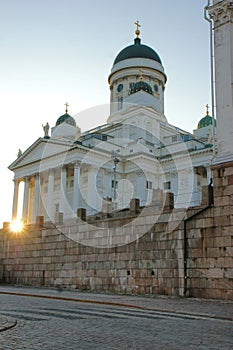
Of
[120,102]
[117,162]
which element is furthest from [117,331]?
[120,102]

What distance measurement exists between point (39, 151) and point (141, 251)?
3844 centimetres

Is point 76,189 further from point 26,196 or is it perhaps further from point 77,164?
point 26,196

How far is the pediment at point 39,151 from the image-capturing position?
177ft

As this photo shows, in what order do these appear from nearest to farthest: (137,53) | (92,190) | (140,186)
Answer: (92,190), (140,186), (137,53)

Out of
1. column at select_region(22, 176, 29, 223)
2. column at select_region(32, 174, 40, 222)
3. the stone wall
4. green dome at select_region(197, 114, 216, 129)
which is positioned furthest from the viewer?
green dome at select_region(197, 114, 216, 129)

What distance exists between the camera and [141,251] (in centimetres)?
2123

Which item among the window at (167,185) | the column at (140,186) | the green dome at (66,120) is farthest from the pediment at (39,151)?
the window at (167,185)

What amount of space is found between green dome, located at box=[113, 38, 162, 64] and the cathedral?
3.22m

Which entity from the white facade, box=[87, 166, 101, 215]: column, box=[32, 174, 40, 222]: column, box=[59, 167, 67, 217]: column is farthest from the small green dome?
the white facade

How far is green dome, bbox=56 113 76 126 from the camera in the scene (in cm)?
6391

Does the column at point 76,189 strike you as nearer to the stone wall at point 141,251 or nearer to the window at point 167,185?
the window at point 167,185

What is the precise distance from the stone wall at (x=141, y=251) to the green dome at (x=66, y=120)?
118ft

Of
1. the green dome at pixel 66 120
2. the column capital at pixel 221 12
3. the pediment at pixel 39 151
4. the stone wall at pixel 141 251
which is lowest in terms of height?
the stone wall at pixel 141 251

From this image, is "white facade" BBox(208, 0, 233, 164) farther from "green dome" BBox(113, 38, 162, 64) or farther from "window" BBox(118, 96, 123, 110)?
"green dome" BBox(113, 38, 162, 64)
